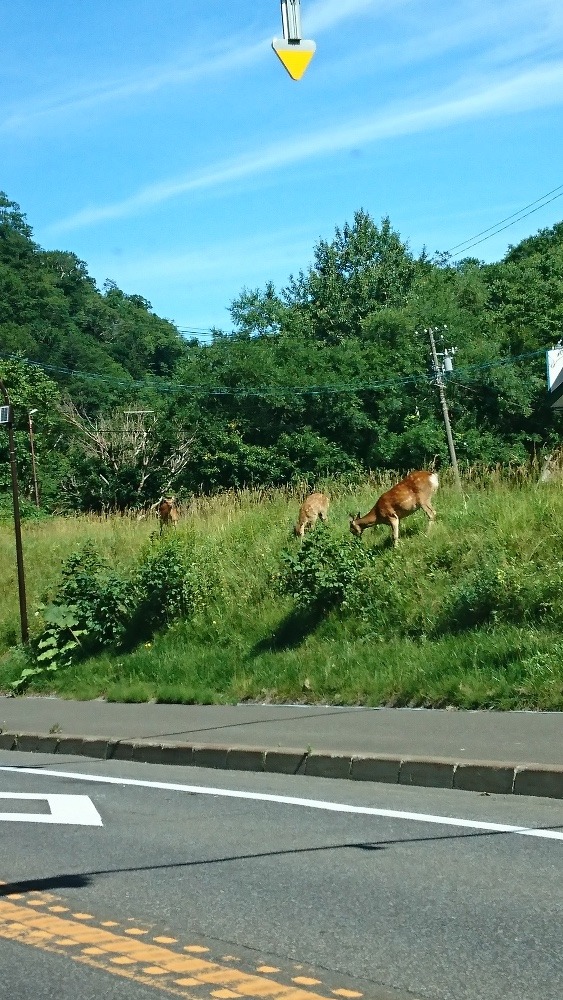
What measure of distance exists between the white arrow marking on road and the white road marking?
0.77 m

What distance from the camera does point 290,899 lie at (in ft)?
19.2

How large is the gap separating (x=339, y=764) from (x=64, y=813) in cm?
242

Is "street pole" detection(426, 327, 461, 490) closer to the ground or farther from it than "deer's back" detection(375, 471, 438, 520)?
farther from it

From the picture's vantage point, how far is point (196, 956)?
4.99 metres

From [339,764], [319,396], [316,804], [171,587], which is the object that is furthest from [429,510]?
[319,396]

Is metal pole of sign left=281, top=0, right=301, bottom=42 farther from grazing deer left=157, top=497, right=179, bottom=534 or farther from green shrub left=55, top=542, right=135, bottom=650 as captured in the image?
grazing deer left=157, top=497, right=179, bottom=534

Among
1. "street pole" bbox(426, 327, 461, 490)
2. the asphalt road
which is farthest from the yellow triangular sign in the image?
"street pole" bbox(426, 327, 461, 490)

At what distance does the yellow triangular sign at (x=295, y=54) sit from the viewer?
7562mm

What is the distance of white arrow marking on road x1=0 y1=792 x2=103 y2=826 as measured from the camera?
8430 mm

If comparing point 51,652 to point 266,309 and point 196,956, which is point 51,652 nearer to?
point 196,956

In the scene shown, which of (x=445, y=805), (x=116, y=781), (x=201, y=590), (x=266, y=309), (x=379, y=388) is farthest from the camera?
(x=266, y=309)

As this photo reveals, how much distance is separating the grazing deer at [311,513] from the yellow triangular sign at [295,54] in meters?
12.8

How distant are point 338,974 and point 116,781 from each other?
6103 mm

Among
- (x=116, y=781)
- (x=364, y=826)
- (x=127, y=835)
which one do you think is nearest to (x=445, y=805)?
(x=364, y=826)
